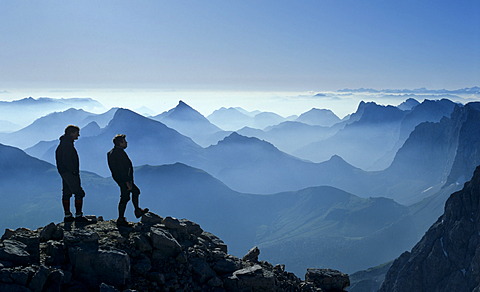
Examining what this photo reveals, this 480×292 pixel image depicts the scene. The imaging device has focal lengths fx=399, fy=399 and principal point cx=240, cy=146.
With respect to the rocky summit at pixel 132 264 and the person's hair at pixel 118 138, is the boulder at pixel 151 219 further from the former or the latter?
the person's hair at pixel 118 138

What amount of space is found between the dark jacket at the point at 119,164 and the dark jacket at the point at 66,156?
1.63m

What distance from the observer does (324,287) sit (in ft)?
57.6

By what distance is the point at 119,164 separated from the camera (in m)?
18.3

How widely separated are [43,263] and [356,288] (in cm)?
17028

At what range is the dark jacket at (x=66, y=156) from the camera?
1812cm

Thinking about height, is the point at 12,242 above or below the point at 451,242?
below

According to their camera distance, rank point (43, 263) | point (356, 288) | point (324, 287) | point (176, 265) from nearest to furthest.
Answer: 1. point (43, 263)
2. point (176, 265)
3. point (324, 287)
4. point (356, 288)

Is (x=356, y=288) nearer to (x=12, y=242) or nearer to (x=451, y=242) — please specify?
(x=451, y=242)

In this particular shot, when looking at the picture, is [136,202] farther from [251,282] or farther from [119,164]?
[251,282]

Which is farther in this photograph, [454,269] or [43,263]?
[454,269]

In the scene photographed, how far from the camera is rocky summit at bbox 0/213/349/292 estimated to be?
13.3 meters

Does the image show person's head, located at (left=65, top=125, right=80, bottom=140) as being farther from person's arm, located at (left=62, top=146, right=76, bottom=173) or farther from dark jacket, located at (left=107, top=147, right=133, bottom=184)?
dark jacket, located at (left=107, top=147, right=133, bottom=184)

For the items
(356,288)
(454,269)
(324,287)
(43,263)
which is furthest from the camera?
(356,288)

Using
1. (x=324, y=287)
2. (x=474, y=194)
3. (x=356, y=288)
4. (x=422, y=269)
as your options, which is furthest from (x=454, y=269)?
(x=324, y=287)
